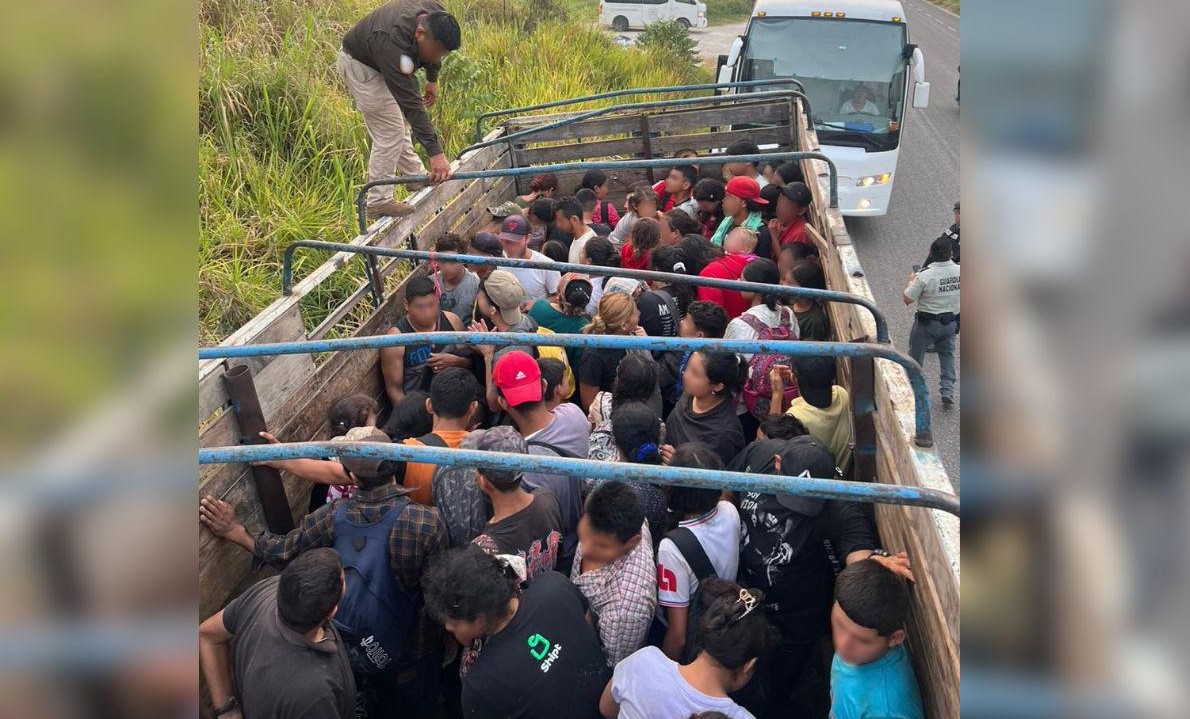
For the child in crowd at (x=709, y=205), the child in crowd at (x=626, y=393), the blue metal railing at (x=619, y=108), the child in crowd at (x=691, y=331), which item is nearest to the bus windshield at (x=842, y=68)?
the blue metal railing at (x=619, y=108)

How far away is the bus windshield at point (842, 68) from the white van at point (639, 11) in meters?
14.4

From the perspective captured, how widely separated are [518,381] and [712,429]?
0.81 metres

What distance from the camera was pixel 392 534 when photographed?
2.64m

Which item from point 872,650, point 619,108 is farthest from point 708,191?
point 872,650

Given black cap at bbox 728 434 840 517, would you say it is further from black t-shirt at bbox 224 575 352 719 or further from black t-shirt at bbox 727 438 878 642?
black t-shirt at bbox 224 575 352 719

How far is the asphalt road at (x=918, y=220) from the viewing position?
595cm

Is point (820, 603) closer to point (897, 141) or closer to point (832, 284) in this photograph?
point (832, 284)

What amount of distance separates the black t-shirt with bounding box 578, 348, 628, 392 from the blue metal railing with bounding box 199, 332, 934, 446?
1.29m

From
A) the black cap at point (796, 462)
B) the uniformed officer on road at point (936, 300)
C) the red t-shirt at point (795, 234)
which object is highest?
the black cap at point (796, 462)

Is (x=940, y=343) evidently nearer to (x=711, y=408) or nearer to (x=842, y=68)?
(x=711, y=408)

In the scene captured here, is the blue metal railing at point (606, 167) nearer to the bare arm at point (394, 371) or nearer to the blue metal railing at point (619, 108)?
the bare arm at point (394, 371)

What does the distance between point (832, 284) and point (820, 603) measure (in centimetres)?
198

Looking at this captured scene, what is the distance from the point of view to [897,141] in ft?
28.8
